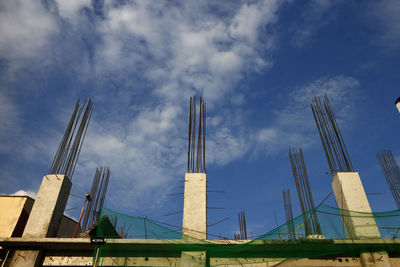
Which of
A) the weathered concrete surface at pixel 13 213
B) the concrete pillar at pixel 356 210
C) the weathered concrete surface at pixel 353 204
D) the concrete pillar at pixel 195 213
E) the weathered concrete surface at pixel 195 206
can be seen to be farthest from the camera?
the weathered concrete surface at pixel 13 213

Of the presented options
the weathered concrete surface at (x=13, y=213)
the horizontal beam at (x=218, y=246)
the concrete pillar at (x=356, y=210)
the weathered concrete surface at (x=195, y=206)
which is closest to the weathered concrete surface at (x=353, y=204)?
the concrete pillar at (x=356, y=210)

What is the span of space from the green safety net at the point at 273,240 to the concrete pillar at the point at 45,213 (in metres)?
1.83

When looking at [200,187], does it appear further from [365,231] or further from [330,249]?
[365,231]

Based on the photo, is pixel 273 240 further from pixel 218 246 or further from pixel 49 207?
pixel 49 207

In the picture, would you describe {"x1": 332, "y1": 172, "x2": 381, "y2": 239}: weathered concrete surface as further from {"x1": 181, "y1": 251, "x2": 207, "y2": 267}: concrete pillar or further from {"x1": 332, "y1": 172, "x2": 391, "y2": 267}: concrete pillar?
{"x1": 181, "y1": 251, "x2": 207, "y2": 267}: concrete pillar

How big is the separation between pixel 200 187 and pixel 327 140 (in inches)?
179

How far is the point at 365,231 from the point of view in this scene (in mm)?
6406

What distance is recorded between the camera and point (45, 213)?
7219 mm

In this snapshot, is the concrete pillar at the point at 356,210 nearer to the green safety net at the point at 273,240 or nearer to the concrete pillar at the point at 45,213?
the green safety net at the point at 273,240

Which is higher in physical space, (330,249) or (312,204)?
(312,204)

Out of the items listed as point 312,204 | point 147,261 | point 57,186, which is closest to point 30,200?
point 57,186

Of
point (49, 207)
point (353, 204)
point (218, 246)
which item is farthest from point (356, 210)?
point (49, 207)

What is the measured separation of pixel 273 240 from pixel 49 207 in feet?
19.3

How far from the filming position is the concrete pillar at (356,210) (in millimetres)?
6238
